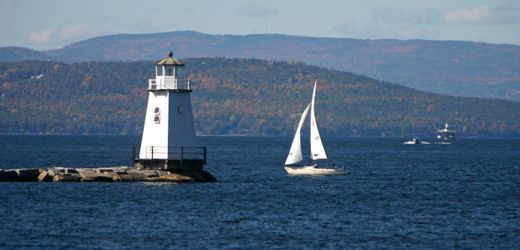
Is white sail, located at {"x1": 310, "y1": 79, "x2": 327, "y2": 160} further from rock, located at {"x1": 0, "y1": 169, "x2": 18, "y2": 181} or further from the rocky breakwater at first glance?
rock, located at {"x1": 0, "y1": 169, "x2": 18, "y2": 181}

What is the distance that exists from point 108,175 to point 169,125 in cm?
583

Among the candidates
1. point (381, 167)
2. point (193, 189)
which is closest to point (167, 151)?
point (193, 189)

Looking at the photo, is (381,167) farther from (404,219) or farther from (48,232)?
(48,232)

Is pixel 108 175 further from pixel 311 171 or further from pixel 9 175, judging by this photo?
pixel 311 171

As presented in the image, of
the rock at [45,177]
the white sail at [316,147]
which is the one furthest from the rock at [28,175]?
the white sail at [316,147]

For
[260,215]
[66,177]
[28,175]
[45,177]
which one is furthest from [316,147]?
[260,215]

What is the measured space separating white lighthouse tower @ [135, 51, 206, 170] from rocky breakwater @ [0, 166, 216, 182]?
1.50 ft

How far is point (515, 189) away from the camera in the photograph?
76.7 m

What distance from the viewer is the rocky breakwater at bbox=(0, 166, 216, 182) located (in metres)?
67.1

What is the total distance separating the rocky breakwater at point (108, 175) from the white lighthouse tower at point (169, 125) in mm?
459

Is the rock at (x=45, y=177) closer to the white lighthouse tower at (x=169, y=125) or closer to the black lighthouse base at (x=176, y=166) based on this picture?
the black lighthouse base at (x=176, y=166)

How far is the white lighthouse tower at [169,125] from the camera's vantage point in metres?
65.9

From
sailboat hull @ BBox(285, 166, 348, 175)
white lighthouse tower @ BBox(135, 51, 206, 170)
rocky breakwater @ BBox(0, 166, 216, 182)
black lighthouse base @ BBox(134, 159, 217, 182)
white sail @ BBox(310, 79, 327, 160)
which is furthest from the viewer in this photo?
white sail @ BBox(310, 79, 327, 160)

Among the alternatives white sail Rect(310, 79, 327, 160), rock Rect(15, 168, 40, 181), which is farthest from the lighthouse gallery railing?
white sail Rect(310, 79, 327, 160)
